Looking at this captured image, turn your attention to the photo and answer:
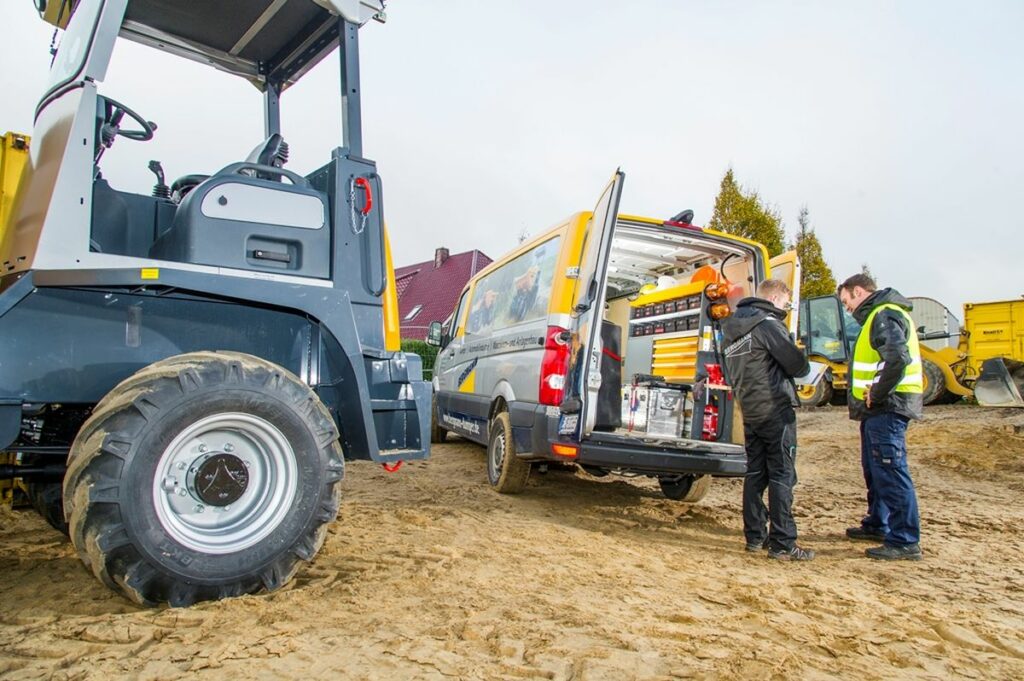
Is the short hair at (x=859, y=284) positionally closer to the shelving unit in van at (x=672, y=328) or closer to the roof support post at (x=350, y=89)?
the shelving unit in van at (x=672, y=328)

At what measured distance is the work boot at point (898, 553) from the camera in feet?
13.3

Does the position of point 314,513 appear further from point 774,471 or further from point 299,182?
point 774,471

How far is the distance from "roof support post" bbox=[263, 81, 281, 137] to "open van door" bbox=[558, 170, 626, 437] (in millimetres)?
2203

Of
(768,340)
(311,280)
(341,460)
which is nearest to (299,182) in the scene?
(311,280)

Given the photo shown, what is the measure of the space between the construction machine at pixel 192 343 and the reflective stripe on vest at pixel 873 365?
302cm

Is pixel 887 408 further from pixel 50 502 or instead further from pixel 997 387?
pixel 997 387

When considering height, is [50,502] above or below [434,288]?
below

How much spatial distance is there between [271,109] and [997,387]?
12627mm

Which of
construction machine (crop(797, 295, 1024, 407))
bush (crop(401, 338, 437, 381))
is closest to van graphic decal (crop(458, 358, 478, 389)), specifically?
construction machine (crop(797, 295, 1024, 407))

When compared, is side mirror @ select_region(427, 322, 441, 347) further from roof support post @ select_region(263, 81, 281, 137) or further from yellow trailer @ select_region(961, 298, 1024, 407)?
yellow trailer @ select_region(961, 298, 1024, 407)

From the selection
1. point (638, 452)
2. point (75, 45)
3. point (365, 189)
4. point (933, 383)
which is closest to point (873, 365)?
point (638, 452)

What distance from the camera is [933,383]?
13.2 metres

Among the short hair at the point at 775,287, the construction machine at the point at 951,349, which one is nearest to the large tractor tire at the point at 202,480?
the short hair at the point at 775,287

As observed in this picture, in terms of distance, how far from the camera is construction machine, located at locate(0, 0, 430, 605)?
2.55 m
